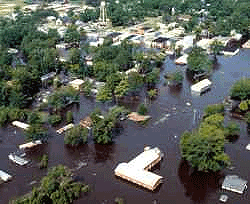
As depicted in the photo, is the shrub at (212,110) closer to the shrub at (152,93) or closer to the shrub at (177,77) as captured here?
the shrub at (152,93)

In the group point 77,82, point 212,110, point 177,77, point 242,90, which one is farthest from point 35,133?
point 242,90

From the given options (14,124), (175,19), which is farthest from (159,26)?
(14,124)

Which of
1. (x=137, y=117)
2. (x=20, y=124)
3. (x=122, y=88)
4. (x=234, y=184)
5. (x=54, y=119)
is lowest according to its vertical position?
(x=234, y=184)

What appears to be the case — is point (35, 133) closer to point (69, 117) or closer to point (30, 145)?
point (30, 145)

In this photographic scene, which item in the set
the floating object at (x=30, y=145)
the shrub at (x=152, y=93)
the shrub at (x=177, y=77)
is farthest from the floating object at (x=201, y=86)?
the floating object at (x=30, y=145)

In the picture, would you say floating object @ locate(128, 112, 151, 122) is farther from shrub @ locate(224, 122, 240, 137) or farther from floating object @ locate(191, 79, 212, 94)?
shrub @ locate(224, 122, 240, 137)

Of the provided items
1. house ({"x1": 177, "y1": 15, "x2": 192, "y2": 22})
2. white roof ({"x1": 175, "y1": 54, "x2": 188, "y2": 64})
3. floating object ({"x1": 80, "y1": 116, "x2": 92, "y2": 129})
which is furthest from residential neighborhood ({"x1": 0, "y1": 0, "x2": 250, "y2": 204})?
house ({"x1": 177, "y1": 15, "x2": 192, "y2": 22})
